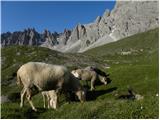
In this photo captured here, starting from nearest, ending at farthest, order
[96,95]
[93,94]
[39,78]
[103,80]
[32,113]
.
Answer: [32,113] → [39,78] → [96,95] → [93,94] → [103,80]

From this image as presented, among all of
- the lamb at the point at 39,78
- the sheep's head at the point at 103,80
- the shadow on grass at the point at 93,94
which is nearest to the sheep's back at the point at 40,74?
the lamb at the point at 39,78

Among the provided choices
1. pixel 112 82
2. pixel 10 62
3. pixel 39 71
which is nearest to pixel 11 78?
pixel 10 62

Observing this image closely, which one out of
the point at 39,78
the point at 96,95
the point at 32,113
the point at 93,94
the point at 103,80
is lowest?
the point at 96,95

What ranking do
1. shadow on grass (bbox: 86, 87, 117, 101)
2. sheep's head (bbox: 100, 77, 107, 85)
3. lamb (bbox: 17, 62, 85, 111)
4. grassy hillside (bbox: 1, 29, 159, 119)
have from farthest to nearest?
1. sheep's head (bbox: 100, 77, 107, 85)
2. shadow on grass (bbox: 86, 87, 117, 101)
3. lamb (bbox: 17, 62, 85, 111)
4. grassy hillside (bbox: 1, 29, 159, 119)

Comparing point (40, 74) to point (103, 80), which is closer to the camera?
point (40, 74)

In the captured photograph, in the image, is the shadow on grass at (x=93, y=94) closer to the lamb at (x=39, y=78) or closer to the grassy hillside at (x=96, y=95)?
the grassy hillside at (x=96, y=95)

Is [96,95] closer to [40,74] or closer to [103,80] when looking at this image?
[103,80]

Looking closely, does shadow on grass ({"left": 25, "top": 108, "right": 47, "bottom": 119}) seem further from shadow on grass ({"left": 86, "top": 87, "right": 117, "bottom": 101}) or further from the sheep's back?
shadow on grass ({"left": 86, "top": 87, "right": 117, "bottom": 101})

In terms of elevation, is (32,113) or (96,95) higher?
(32,113)

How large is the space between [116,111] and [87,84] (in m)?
31.3

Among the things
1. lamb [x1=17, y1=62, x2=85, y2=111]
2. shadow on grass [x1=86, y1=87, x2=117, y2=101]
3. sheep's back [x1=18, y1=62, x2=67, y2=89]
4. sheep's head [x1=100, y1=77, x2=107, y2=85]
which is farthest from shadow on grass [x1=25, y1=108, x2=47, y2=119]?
sheep's head [x1=100, y1=77, x2=107, y2=85]

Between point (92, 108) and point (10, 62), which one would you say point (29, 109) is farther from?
point (10, 62)

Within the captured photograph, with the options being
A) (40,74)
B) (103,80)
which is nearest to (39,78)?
(40,74)

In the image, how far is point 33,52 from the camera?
331ft
